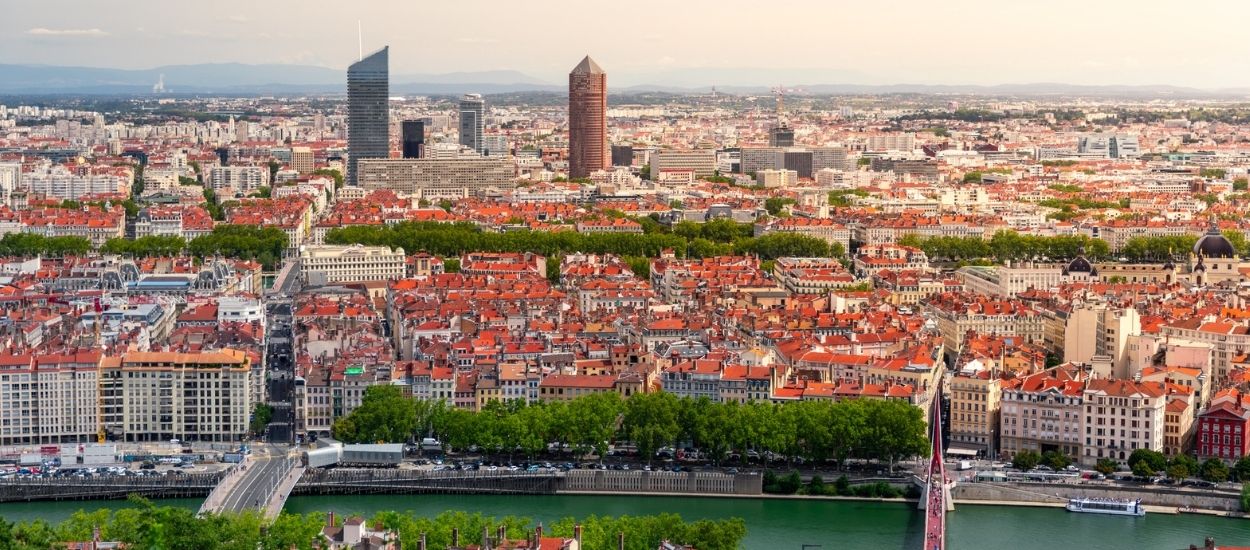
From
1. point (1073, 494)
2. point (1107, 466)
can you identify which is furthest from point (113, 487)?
point (1107, 466)

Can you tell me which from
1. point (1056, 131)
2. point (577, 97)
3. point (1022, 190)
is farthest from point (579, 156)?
point (1056, 131)

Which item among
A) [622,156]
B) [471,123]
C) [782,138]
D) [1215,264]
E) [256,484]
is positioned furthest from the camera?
[471,123]

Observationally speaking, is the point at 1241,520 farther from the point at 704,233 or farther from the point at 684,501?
the point at 704,233

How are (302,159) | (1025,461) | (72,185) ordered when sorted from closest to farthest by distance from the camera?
(1025,461)
(72,185)
(302,159)

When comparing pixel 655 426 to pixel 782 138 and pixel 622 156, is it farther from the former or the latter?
pixel 622 156

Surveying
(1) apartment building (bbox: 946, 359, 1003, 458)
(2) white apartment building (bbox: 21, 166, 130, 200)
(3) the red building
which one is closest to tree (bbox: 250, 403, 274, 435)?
(1) apartment building (bbox: 946, 359, 1003, 458)
